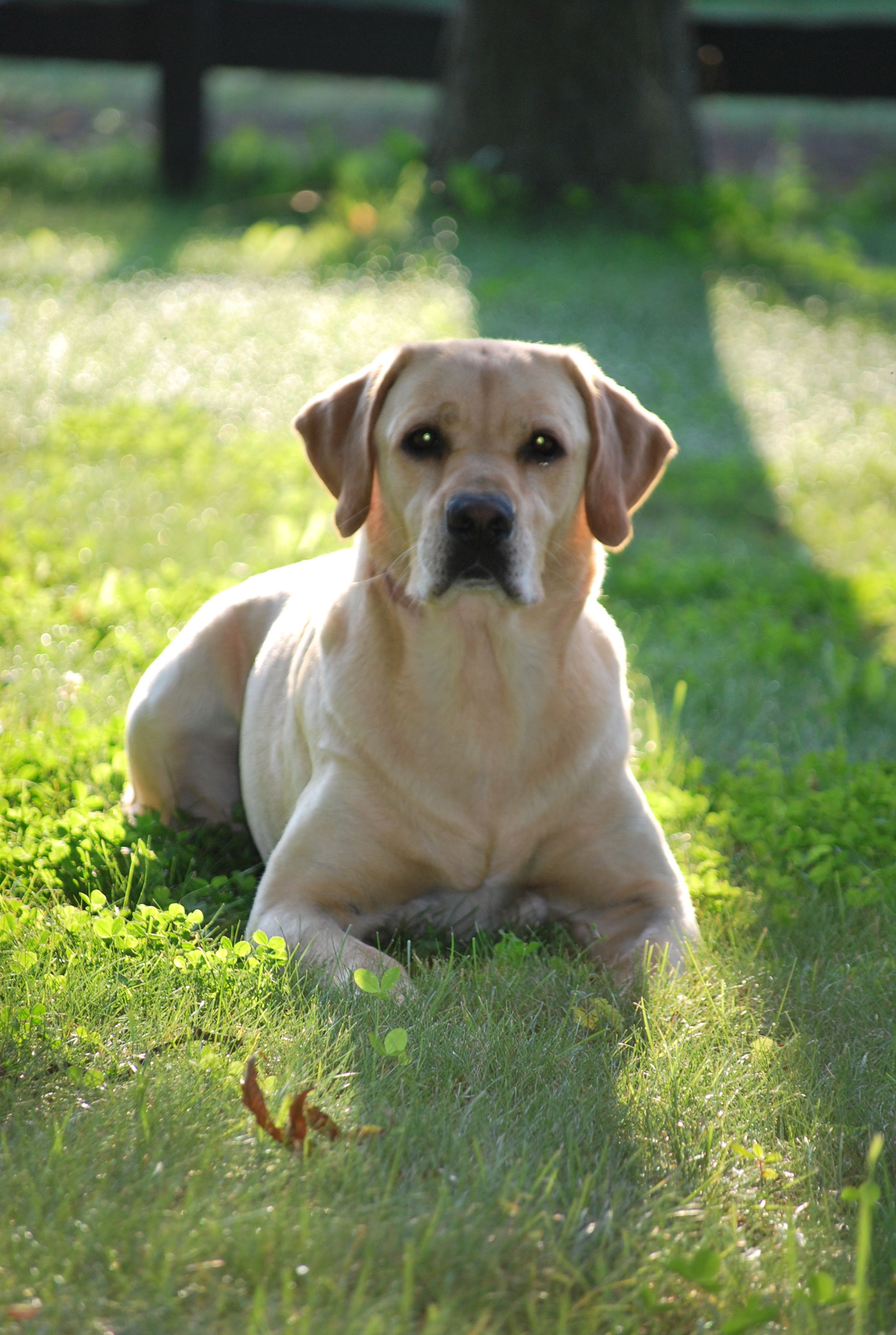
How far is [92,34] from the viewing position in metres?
12.6

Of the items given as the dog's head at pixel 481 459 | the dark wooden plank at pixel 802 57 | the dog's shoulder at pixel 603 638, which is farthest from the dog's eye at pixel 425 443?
the dark wooden plank at pixel 802 57

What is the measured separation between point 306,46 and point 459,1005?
13.0m

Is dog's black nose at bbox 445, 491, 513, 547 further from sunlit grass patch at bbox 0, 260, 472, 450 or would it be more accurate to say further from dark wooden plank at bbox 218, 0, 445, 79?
dark wooden plank at bbox 218, 0, 445, 79

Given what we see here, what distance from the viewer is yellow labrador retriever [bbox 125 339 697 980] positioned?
3260 mm

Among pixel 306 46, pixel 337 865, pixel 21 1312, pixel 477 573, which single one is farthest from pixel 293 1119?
pixel 306 46

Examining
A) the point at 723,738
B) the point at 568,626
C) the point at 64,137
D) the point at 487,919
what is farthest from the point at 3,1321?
the point at 64,137

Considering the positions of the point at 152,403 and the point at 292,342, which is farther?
the point at 292,342

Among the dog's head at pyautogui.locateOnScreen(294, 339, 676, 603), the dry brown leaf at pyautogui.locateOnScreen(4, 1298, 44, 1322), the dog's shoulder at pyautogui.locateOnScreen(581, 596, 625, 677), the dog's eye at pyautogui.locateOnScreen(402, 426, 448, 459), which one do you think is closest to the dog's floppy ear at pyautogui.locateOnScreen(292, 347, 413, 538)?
the dog's head at pyautogui.locateOnScreen(294, 339, 676, 603)

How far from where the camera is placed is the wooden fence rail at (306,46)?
12.6 metres

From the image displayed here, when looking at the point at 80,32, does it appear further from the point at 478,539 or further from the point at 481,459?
the point at 478,539

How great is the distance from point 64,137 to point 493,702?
1566cm

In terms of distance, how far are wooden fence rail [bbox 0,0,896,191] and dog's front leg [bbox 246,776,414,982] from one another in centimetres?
1108

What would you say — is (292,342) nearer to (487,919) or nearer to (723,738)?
(723,738)

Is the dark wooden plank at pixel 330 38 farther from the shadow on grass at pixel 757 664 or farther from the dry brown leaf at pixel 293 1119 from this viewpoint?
the dry brown leaf at pixel 293 1119
